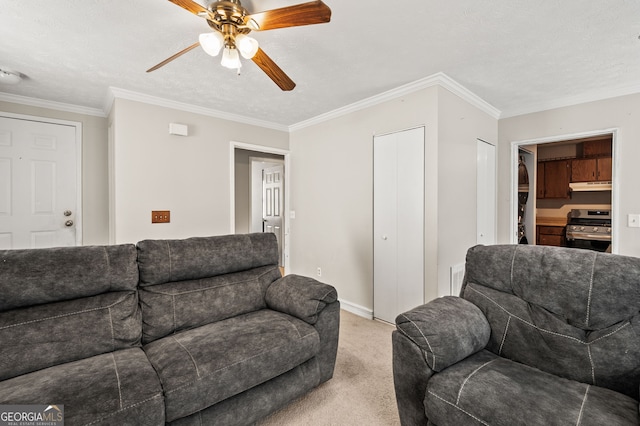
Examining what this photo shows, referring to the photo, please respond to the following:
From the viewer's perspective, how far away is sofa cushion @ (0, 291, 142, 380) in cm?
133

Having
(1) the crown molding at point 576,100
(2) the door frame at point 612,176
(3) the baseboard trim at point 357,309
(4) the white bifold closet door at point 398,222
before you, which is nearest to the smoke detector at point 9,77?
(4) the white bifold closet door at point 398,222

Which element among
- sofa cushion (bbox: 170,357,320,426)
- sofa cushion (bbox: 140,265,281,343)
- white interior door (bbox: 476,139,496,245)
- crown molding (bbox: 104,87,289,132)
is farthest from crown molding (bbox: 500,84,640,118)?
sofa cushion (bbox: 170,357,320,426)

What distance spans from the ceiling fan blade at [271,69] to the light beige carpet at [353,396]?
7.14ft

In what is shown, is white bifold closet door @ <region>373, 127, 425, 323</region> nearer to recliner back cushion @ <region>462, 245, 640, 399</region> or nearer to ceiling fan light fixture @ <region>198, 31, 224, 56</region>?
recliner back cushion @ <region>462, 245, 640, 399</region>

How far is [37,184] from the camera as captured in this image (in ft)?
10.6

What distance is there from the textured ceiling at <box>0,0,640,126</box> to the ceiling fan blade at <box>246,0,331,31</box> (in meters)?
0.23

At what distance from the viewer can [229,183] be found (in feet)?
12.1

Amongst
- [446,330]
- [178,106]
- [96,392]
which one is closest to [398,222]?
[446,330]

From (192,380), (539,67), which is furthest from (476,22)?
(192,380)

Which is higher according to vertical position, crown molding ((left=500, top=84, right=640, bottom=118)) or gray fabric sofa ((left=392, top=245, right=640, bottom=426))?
crown molding ((left=500, top=84, right=640, bottom=118))

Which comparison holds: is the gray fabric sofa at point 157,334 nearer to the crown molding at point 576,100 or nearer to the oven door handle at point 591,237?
the crown molding at point 576,100

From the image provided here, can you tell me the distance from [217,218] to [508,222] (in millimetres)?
3676

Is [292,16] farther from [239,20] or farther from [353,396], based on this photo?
[353,396]

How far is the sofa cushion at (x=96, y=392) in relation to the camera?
107cm
